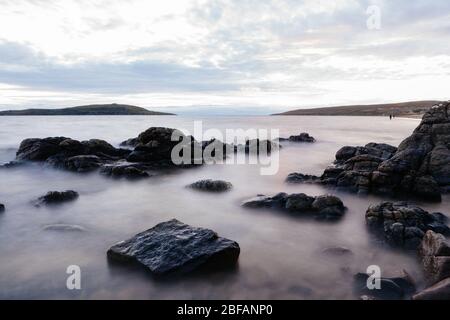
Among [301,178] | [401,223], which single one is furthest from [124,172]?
[401,223]

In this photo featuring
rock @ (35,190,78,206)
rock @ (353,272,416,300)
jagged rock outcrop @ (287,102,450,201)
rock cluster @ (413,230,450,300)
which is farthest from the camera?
jagged rock outcrop @ (287,102,450,201)

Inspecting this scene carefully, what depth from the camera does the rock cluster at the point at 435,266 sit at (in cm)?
611

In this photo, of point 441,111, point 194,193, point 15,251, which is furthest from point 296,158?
point 15,251

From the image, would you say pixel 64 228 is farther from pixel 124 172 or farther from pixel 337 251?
pixel 124 172

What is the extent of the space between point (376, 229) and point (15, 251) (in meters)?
10.3

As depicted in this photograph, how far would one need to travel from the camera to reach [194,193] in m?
16.1

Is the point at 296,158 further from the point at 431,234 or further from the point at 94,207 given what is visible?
the point at 431,234

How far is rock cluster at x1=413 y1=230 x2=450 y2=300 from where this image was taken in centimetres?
611

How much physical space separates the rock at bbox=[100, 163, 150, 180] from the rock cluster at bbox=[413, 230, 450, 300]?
14.4m

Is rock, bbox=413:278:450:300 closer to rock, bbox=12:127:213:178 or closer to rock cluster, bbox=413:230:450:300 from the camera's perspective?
rock cluster, bbox=413:230:450:300

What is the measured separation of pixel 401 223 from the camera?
9867 millimetres

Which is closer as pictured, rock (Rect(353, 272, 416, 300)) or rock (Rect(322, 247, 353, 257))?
rock (Rect(353, 272, 416, 300))

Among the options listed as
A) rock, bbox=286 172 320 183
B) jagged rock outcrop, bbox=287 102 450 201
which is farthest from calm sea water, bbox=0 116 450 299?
jagged rock outcrop, bbox=287 102 450 201

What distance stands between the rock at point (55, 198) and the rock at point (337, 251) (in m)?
10.4
